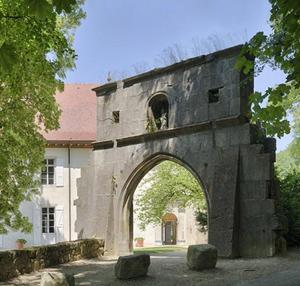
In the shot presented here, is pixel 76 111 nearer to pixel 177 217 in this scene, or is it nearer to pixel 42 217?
pixel 42 217

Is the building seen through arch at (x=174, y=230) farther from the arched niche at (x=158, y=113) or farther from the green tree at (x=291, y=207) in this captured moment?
the green tree at (x=291, y=207)

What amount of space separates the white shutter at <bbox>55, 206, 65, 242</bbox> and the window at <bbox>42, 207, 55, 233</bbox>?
0.29m

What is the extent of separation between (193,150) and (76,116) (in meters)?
16.4

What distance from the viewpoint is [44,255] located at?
12844 mm

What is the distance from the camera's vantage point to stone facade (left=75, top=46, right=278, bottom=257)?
12.4m

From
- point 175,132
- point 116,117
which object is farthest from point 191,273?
point 116,117

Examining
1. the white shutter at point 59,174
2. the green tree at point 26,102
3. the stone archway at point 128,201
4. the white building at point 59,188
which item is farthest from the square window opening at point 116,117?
the white shutter at point 59,174

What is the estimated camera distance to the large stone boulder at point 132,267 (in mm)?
10109

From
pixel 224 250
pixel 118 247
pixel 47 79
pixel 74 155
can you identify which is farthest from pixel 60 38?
pixel 74 155

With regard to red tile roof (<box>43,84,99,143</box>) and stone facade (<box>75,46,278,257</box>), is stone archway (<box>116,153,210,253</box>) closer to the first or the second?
stone facade (<box>75,46,278,257</box>)

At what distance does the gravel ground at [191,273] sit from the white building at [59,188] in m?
15.4

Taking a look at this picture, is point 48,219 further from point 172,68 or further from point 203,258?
point 203,258

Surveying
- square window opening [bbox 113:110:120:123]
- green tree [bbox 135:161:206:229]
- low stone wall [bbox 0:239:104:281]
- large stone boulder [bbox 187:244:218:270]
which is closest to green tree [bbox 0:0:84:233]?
low stone wall [bbox 0:239:104:281]

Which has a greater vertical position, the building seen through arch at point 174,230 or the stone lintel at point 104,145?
the stone lintel at point 104,145
